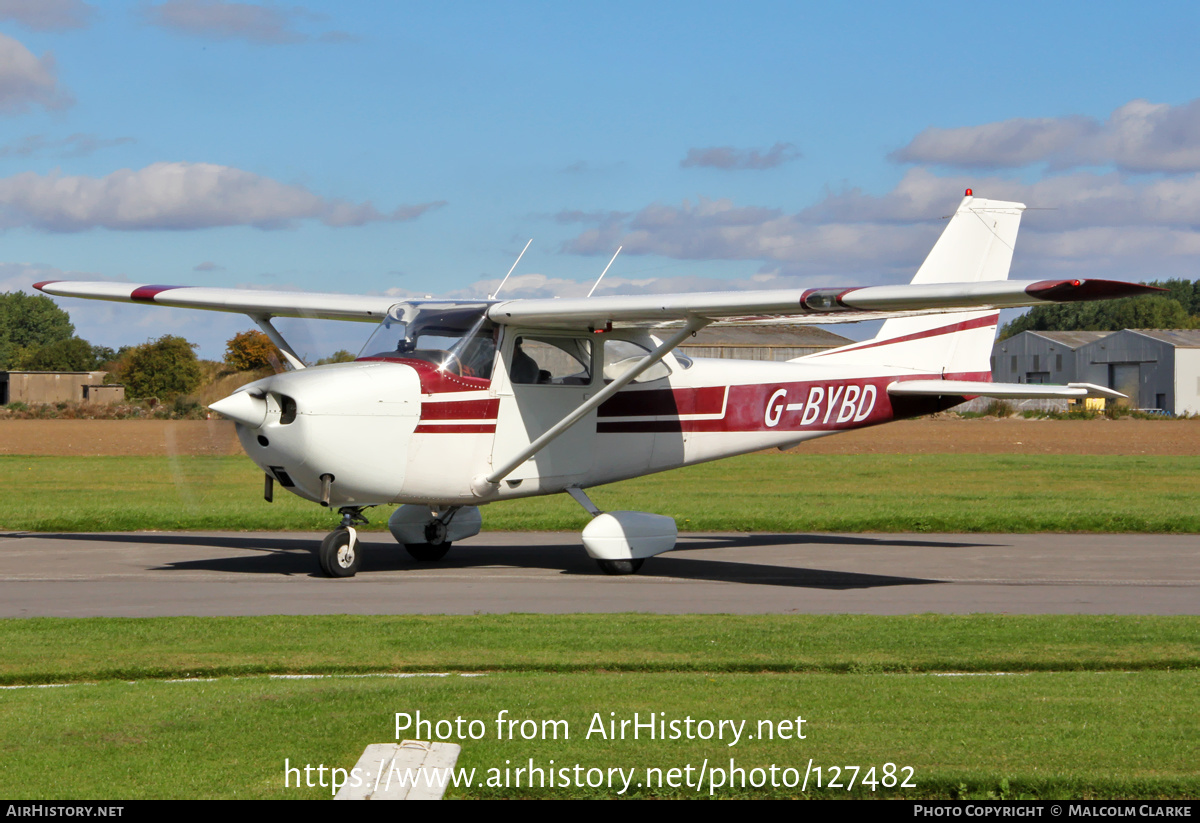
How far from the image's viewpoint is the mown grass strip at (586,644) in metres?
7.34

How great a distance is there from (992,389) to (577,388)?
525cm

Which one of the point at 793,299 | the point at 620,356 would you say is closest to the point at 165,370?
the point at 620,356

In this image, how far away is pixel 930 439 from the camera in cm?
4297

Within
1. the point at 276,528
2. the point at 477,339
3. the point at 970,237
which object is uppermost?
the point at 970,237

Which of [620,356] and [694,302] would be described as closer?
[694,302]

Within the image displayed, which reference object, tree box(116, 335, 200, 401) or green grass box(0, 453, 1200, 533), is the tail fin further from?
tree box(116, 335, 200, 401)

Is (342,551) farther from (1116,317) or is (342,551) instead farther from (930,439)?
(1116,317)

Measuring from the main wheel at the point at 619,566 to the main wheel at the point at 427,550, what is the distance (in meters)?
2.15

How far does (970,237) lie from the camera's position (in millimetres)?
15492

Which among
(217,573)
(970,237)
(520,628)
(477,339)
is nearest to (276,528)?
(217,573)

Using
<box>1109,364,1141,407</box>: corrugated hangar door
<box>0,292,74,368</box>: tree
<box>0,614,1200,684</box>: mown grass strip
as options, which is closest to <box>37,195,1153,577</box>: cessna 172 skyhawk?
<box>0,614,1200,684</box>: mown grass strip

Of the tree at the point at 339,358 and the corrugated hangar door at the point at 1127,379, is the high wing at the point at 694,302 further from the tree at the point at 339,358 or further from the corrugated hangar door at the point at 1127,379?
the corrugated hangar door at the point at 1127,379

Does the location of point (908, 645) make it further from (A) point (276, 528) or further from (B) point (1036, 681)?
(A) point (276, 528)

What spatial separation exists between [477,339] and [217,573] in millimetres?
3767
